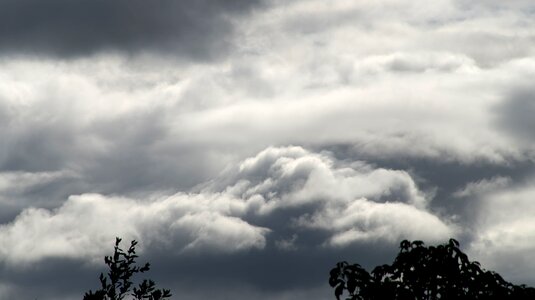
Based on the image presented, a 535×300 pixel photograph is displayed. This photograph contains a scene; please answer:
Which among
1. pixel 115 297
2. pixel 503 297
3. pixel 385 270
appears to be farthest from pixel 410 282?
pixel 115 297

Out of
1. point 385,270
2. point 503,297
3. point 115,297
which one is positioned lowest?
point 503,297

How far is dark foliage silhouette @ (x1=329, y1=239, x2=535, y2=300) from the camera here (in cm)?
1473

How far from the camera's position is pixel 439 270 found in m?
15.0

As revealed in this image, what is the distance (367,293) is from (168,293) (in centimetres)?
1240

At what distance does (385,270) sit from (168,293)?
12400 mm

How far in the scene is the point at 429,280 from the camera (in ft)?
49.5

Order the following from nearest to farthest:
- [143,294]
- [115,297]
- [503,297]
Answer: [503,297] → [115,297] → [143,294]

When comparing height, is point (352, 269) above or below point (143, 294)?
below

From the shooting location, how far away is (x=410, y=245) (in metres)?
15.6

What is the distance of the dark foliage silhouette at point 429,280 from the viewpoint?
48.3 ft

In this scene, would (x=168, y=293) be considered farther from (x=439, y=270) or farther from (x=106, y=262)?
(x=439, y=270)

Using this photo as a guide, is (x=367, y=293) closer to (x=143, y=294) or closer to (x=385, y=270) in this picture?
(x=385, y=270)

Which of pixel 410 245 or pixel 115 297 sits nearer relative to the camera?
pixel 410 245

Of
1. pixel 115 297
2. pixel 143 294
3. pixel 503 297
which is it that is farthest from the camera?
pixel 143 294
